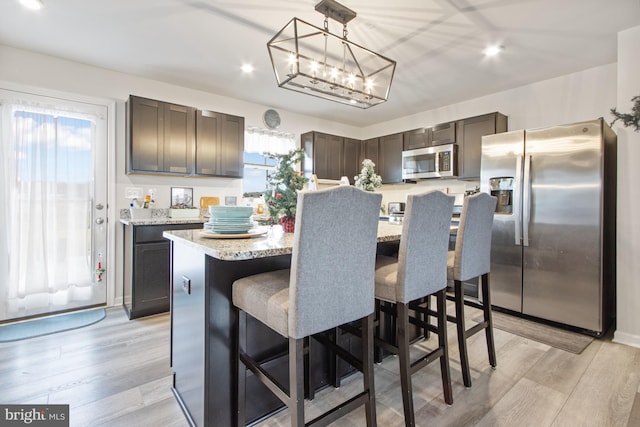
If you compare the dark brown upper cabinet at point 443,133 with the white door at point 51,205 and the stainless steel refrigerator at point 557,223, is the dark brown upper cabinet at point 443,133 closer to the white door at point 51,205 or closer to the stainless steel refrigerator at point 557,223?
the stainless steel refrigerator at point 557,223

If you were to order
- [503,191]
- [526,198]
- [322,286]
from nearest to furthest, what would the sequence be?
1. [322,286]
2. [526,198]
3. [503,191]

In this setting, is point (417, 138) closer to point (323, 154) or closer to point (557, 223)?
point (323, 154)

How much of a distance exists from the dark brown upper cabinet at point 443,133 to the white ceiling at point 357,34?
24.3 inches

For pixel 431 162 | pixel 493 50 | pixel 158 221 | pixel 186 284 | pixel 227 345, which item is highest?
pixel 493 50

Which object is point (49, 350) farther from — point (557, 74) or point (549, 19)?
point (557, 74)

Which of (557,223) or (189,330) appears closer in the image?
(189,330)

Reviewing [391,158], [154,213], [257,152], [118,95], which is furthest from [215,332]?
[391,158]

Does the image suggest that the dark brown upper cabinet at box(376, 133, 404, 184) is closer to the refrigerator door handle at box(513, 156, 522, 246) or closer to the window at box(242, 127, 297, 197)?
the window at box(242, 127, 297, 197)

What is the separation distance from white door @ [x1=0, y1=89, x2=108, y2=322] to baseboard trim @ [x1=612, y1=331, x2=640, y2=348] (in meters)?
4.91

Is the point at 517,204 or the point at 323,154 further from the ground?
the point at 323,154

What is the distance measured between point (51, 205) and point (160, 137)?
4.07 feet

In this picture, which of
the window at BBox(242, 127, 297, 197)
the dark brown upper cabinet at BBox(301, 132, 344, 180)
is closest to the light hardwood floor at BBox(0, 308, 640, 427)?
the window at BBox(242, 127, 297, 197)

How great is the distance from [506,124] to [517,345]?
2.65 meters

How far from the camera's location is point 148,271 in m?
2.96
